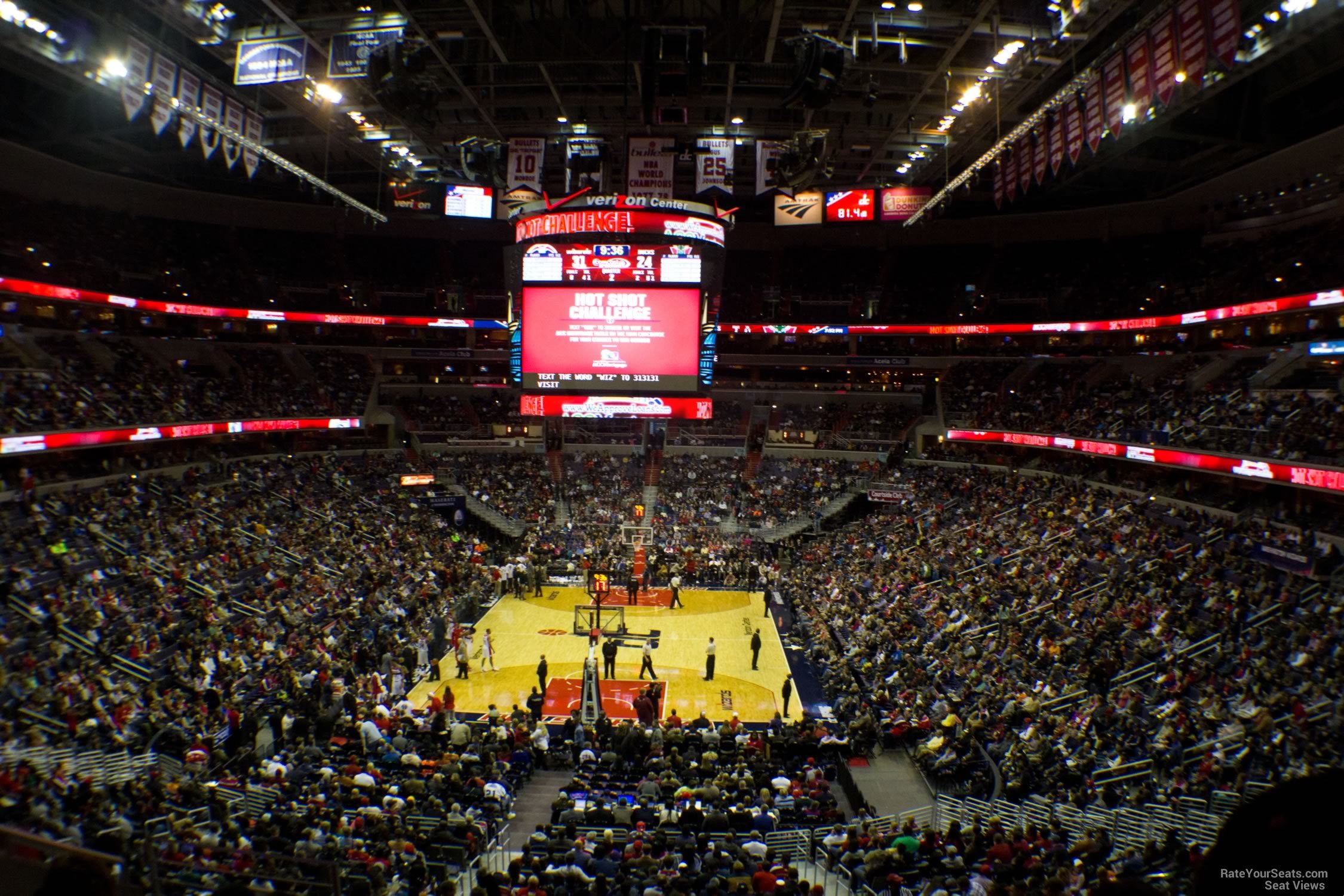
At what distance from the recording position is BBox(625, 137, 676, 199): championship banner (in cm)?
2098

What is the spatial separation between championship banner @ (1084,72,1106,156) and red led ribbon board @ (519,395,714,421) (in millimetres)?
11397

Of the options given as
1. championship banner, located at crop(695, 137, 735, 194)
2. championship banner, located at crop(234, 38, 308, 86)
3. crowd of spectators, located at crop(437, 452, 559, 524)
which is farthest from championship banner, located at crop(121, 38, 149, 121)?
crowd of spectators, located at crop(437, 452, 559, 524)

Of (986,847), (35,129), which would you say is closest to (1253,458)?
(986,847)

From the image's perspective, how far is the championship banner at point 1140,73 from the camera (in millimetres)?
12812

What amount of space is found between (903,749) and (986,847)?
575cm

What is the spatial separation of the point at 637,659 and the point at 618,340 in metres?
9.07

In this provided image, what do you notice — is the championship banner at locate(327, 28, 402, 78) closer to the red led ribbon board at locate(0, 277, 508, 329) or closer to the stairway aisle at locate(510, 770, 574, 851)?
the stairway aisle at locate(510, 770, 574, 851)

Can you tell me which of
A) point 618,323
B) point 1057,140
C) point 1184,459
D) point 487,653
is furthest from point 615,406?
point 1184,459

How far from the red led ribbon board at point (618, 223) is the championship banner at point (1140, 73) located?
11.2m

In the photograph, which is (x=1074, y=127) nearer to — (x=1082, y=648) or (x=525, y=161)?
(x=1082, y=648)

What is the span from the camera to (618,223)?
21.4 m

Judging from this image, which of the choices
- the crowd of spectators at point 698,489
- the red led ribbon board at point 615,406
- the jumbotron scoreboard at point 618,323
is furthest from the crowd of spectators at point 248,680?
the crowd of spectators at point 698,489

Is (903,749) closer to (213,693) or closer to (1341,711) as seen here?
(1341,711)

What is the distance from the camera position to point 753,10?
17.4 m
